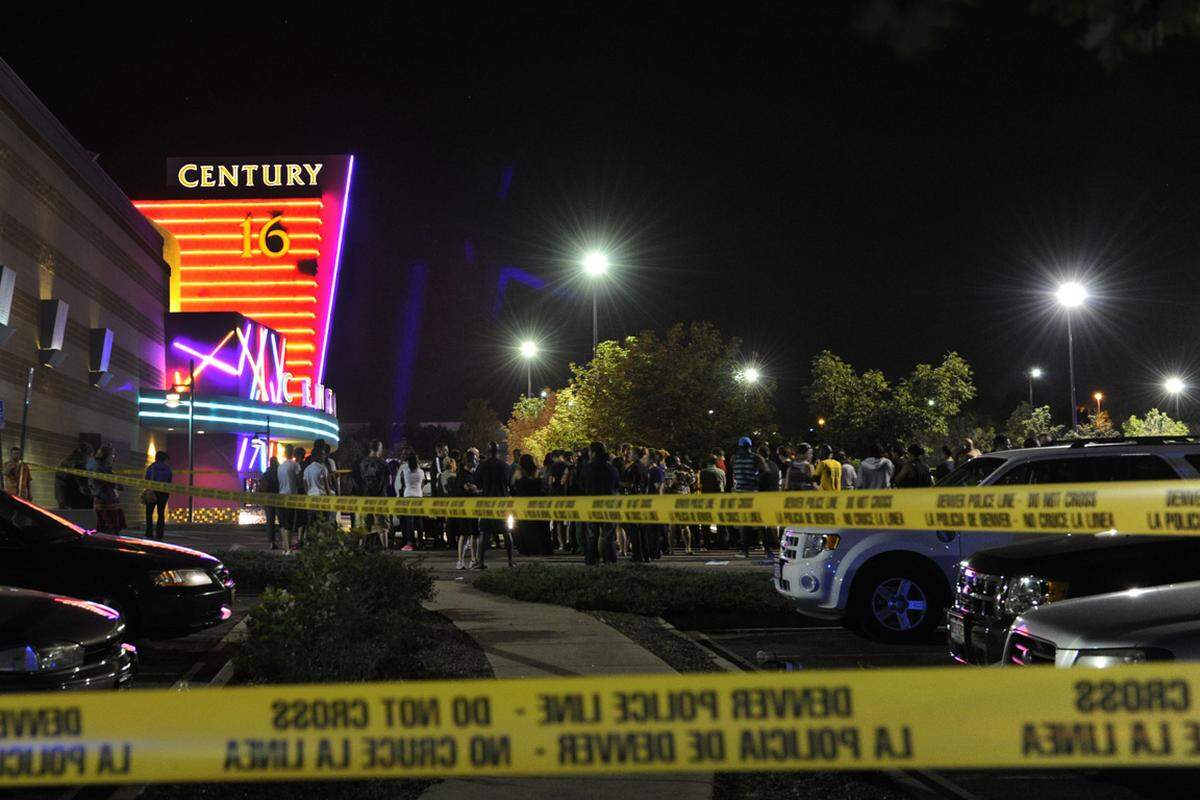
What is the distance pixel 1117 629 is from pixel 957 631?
227cm

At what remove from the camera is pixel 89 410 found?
30.8m

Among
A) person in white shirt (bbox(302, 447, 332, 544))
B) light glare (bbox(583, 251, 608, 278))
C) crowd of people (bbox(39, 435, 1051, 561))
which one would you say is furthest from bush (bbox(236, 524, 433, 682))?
light glare (bbox(583, 251, 608, 278))

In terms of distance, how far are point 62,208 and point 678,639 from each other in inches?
941

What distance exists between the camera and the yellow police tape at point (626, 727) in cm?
305

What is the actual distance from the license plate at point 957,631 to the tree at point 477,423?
448 feet

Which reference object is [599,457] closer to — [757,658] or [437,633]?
[437,633]

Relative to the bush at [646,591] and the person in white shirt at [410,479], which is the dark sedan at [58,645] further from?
the person in white shirt at [410,479]

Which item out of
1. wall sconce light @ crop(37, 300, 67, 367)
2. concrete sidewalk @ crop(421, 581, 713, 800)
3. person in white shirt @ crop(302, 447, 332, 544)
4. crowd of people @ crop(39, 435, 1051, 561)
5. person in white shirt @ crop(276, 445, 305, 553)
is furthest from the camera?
wall sconce light @ crop(37, 300, 67, 367)

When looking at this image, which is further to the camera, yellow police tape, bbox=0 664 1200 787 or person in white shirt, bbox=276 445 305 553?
person in white shirt, bbox=276 445 305 553

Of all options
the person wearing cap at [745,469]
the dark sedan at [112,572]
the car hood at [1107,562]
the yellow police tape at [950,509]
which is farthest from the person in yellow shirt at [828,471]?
the yellow police tape at [950,509]

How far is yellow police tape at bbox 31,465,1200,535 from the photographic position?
438cm

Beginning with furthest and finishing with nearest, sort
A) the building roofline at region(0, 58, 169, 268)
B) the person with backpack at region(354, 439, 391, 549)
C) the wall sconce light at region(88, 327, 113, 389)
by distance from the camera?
the wall sconce light at region(88, 327, 113, 389), the building roofline at region(0, 58, 169, 268), the person with backpack at region(354, 439, 391, 549)

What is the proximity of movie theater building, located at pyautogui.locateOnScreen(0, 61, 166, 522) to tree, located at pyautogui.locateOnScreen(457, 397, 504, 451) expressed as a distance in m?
108

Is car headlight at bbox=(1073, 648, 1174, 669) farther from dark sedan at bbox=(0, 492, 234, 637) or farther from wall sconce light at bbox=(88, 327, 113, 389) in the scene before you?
wall sconce light at bbox=(88, 327, 113, 389)
